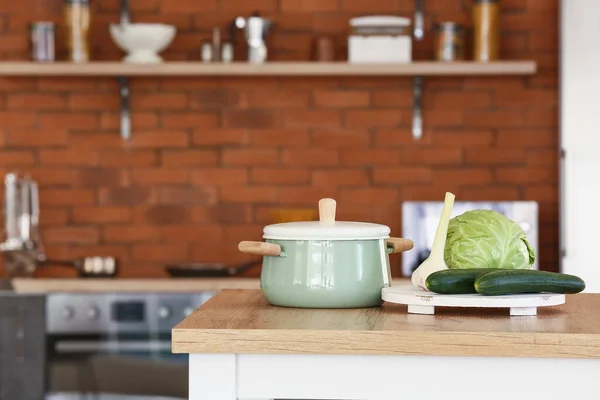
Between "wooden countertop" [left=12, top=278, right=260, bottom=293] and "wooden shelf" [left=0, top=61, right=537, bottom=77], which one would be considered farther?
"wooden shelf" [left=0, top=61, right=537, bottom=77]

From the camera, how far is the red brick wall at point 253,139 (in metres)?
3.89

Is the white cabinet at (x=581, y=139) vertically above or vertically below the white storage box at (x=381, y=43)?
below

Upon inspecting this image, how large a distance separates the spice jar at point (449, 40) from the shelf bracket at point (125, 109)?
121 centimetres

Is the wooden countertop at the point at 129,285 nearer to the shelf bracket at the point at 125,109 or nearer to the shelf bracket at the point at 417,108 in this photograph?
the shelf bracket at the point at 125,109

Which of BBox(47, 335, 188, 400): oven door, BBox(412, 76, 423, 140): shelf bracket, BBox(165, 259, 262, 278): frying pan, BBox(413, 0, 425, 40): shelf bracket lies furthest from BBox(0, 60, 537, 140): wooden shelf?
BBox(47, 335, 188, 400): oven door

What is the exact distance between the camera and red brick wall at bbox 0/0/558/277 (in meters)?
3.89

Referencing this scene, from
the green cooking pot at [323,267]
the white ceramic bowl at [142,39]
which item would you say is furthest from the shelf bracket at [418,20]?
the green cooking pot at [323,267]

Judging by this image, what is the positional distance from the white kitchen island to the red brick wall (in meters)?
2.63

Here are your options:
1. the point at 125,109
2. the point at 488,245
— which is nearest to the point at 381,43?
the point at 125,109

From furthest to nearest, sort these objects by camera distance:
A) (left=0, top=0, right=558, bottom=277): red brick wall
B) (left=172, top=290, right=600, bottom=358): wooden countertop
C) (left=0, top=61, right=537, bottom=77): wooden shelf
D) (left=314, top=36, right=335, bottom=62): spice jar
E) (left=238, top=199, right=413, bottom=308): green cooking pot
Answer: (left=0, top=0, right=558, bottom=277): red brick wall, (left=314, top=36, right=335, bottom=62): spice jar, (left=0, top=61, right=537, bottom=77): wooden shelf, (left=238, top=199, right=413, bottom=308): green cooking pot, (left=172, top=290, right=600, bottom=358): wooden countertop

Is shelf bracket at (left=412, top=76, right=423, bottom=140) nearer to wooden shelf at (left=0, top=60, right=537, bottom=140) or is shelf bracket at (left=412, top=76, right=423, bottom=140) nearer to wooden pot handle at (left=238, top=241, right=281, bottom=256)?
wooden shelf at (left=0, top=60, right=537, bottom=140)

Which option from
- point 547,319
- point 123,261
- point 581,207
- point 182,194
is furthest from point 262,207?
point 547,319

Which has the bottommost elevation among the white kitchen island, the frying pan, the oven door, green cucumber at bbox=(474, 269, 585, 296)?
the oven door

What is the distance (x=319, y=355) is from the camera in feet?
4.09
